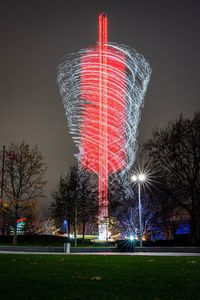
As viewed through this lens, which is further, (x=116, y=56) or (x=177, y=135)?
(x=116, y=56)

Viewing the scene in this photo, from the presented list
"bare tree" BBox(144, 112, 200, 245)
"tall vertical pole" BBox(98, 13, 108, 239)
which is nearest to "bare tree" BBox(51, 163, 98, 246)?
"tall vertical pole" BBox(98, 13, 108, 239)

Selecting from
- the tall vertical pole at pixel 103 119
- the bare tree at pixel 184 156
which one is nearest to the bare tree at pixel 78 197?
the tall vertical pole at pixel 103 119

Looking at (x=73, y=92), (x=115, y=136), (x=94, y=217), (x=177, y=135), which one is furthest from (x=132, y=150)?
(x=94, y=217)

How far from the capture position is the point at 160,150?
149ft

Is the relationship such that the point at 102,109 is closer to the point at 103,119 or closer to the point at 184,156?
the point at 103,119

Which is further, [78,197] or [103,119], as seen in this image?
[78,197]

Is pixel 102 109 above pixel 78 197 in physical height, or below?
above

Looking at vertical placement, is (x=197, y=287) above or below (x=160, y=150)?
below

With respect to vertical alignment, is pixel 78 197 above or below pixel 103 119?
below

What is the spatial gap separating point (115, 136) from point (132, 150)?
293 centimetres

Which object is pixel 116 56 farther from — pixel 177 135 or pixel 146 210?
pixel 146 210

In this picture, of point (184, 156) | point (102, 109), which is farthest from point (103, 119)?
point (184, 156)

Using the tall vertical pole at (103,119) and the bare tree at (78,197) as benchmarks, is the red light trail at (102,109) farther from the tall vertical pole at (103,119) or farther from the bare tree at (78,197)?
the bare tree at (78,197)

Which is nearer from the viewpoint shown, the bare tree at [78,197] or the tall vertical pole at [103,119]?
the tall vertical pole at [103,119]
